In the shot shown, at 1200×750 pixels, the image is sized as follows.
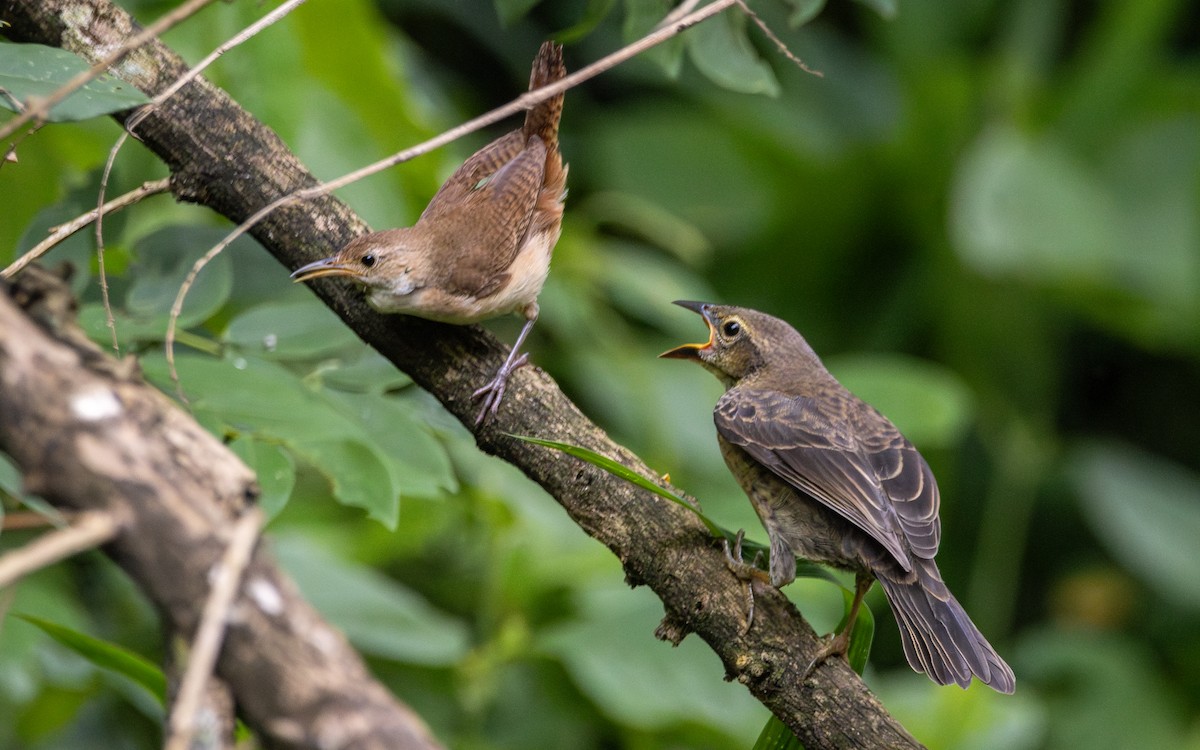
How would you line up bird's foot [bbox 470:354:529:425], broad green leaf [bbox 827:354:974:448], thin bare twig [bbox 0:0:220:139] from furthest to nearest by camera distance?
broad green leaf [bbox 827:354:974:448]
bird's foot [bbox 470:354:529:425]
thin bare twig [bbox 0:0:220:139]

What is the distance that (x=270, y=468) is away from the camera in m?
2.31

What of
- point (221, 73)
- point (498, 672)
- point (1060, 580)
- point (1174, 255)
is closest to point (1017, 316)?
point (1174, 255)

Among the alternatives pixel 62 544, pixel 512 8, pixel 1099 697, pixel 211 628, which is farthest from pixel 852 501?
pixel 1099 697

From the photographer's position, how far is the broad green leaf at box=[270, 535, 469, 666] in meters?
3.61

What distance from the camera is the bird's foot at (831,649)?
2188mm

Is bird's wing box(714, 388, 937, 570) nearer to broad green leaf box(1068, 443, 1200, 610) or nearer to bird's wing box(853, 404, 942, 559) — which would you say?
bird's wing box(853, 404, 942, 559)

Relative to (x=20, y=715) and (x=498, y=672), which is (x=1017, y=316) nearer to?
(x=498, y=672)

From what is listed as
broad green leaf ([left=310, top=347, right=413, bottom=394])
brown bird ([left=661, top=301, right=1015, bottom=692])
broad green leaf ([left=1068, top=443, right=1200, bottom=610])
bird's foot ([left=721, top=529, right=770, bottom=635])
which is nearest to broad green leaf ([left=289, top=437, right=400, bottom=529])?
broad green leaf ([left=310, top=347, right=413, bottom=394])

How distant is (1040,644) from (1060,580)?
2.99 ft

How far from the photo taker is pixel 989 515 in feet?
20.8

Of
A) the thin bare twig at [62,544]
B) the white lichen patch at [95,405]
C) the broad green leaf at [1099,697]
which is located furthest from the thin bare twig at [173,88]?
the broad green leaf at [1099,697]

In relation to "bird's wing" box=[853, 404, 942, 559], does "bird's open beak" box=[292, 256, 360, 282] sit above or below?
below

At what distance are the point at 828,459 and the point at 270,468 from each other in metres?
1.29

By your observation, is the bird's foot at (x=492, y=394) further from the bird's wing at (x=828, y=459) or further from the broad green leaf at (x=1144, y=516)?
the broad green leaf at (x=1144, y=516)
